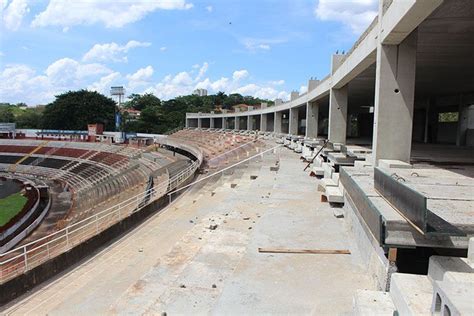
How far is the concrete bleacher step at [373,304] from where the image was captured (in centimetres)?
405

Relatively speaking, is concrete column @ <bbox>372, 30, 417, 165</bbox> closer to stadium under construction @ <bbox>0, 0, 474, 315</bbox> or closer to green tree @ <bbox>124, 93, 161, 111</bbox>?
stadium under construction @ <bbox>0, 0, 474, 315</bbox>

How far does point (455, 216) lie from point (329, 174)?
29.7 ft

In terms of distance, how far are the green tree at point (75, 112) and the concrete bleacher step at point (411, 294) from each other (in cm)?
10241

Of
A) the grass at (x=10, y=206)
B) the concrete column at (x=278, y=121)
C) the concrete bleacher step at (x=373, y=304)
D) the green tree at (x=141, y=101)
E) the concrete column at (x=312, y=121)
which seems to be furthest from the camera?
the green tree at (x=141, y=101)

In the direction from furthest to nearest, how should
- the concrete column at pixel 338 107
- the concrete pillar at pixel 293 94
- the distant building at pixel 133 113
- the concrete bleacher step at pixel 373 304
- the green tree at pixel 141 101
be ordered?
the green tree at pixel 141 101
the distant building at pixel 133 113
the concrete pillar at pixel 293 94
the concrete column at pixel 338 107
the concrete bleacher step at pixel 373 304

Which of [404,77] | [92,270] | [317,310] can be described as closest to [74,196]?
[92,270]

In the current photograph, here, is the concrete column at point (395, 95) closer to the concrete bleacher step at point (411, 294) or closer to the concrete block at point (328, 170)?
the concrete block at point (328, 170)

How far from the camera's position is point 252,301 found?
5332 mm

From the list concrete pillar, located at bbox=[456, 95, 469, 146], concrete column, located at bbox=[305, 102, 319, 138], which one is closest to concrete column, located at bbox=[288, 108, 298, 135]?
concrete column, located at bbox=[305, 102, 319, 138]

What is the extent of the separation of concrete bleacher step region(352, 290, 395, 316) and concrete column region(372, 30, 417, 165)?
22.7 feet

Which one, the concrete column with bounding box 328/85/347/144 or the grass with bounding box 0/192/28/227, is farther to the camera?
the grass with bounding box 0/192/28/227

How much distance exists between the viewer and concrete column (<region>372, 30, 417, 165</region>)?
1055 centimetres

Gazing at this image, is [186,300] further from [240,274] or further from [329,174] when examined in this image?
[329,174]

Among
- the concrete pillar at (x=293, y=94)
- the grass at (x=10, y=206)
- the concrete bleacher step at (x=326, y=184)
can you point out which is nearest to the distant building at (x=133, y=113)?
the grass at (x=10, y=206)
